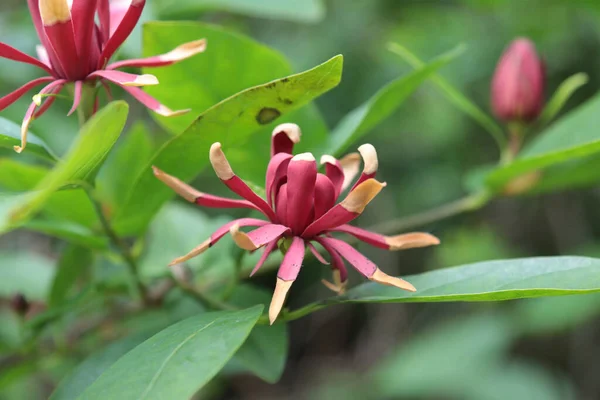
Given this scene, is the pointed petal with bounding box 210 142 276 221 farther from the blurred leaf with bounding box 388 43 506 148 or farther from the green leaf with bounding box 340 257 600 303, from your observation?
the blurred leaf with bounding box 388 43 506 148

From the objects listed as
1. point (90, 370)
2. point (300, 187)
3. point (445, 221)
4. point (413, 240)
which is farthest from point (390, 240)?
point (445, 221)

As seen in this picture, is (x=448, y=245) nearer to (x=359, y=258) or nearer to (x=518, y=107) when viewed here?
(x=518, y=107)

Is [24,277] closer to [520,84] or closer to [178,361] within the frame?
[178,361]

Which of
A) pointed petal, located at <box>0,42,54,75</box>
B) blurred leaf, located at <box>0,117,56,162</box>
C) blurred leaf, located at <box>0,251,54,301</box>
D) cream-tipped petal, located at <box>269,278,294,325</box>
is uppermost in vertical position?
pointed petal, located at <box>0,42,54,75</box>

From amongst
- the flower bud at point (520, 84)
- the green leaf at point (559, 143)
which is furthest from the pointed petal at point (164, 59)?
the flower bud at point (520, 84)

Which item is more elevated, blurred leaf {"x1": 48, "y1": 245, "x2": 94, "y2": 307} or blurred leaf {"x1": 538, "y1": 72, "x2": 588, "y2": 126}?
blurred leaf {"x1": 538, "y1": 72, "x2": 588, "y2": 126}

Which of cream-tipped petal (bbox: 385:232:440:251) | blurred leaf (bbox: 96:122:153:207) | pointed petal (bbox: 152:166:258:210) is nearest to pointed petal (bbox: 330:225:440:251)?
cream-tipped petal (bbox: 385:232:440:251)
